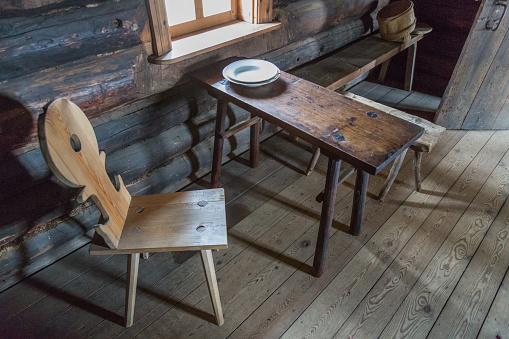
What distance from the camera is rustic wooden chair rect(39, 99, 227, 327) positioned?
4.57 feet

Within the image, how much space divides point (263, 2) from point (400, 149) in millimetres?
1561

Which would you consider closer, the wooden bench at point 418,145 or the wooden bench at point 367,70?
the wooden bench at point 418,145

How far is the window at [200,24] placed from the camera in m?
2.12

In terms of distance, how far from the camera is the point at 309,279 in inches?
87.6

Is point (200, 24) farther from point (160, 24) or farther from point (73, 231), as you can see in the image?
point (73, 231)

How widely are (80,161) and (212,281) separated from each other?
87 cm

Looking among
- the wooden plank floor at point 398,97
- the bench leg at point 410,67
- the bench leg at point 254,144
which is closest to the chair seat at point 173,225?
the bench leg at point 254,144

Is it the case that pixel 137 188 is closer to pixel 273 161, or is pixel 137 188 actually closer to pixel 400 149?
pixel 273 161

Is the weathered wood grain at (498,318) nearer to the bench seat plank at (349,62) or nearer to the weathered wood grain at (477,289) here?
the weathered wood grain at (477,289)

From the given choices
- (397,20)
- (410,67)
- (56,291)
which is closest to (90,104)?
(56,291)

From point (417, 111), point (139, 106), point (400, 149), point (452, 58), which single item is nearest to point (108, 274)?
point (139, 106)

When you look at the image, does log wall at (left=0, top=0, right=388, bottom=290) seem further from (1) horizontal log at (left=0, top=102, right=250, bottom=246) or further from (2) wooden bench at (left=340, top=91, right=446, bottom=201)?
(2) wooden bench at (left=340, top=91, right=446, bottom=201)

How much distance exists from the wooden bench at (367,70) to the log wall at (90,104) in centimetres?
42

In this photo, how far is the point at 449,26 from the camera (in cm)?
383
